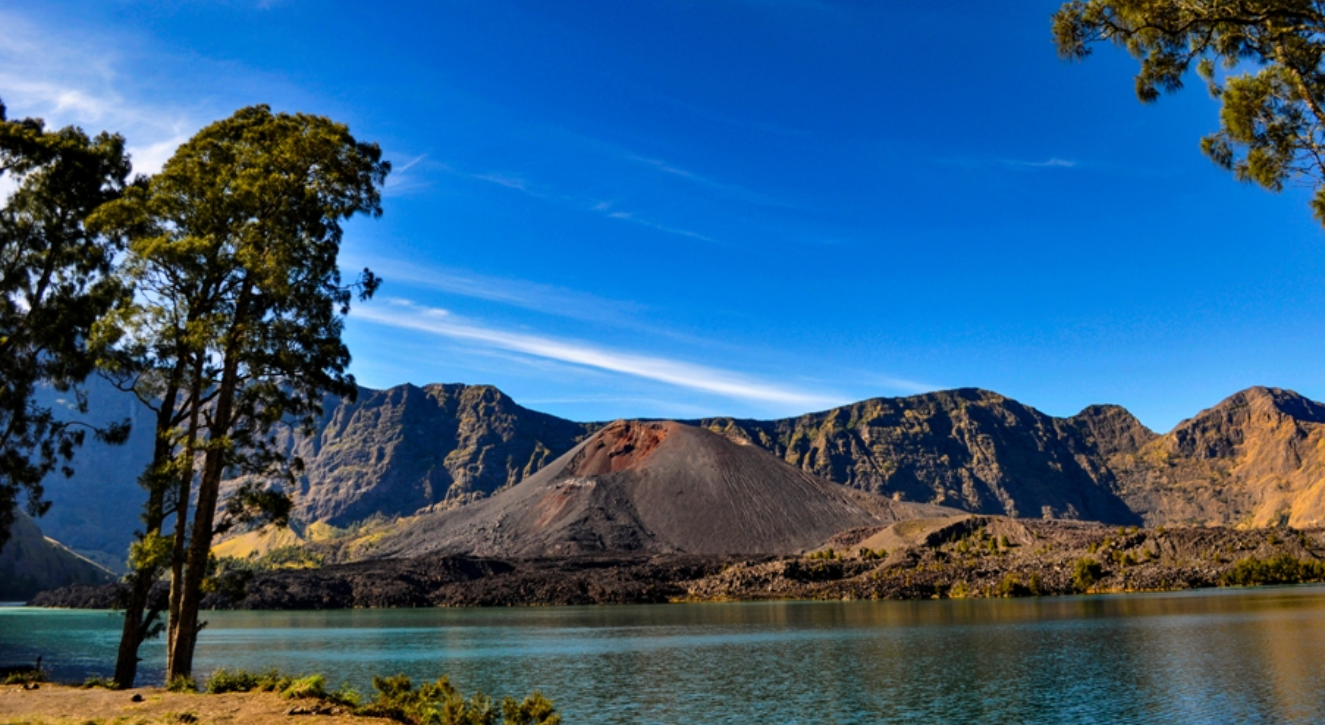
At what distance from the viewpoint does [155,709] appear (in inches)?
959

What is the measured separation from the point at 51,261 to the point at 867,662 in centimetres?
4859

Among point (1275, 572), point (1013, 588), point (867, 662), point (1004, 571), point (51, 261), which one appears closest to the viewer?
point (51, 261)

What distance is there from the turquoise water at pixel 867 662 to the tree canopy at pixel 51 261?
893 inches

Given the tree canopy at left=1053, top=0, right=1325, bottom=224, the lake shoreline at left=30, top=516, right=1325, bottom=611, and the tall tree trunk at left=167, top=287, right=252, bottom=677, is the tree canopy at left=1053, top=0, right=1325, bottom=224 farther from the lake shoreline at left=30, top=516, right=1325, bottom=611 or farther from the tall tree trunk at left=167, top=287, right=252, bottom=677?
the lake shoreline at left=30, top=516, right=1325, bottom=611

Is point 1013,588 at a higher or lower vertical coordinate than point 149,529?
lower

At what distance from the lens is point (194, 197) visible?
102 feet

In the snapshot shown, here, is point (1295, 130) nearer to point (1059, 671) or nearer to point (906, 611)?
point (1059, 671)

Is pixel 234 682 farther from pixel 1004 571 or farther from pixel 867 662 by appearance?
pixel 1004 571

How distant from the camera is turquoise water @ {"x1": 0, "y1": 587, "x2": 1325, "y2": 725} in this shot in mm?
37406

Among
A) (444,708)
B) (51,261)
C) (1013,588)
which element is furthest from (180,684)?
(1013,588)

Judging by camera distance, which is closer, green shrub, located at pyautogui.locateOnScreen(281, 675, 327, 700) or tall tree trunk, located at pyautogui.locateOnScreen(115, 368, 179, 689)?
green shrub, located at pyautogui.locateOnScreen(281, 675, 327, 700)

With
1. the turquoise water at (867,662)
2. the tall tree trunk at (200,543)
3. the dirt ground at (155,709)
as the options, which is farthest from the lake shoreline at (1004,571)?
the dirt ground at (155,709)

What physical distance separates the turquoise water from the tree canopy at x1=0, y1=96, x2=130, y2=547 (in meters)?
22.7

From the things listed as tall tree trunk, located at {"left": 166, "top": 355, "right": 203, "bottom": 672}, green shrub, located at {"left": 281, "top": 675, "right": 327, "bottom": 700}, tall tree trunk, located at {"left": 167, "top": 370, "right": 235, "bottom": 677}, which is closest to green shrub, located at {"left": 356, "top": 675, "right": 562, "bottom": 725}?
green shrub, located at {"left": 281, "top": 675, "right": 327, "bottom": 700}
